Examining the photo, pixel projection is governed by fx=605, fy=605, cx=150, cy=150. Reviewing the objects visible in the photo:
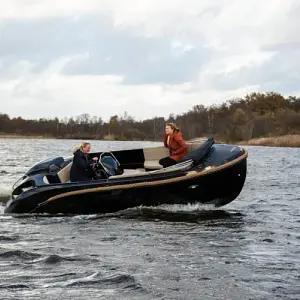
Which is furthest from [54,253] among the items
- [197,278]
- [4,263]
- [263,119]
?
[263,119]

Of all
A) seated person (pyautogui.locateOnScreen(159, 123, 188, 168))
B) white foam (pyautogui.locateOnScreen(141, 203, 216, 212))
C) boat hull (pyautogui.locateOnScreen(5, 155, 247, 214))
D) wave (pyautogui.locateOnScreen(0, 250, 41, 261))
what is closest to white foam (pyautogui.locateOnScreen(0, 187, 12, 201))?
boat hull (pyautogui.locateOnScreen(5, 155, 247, 214))

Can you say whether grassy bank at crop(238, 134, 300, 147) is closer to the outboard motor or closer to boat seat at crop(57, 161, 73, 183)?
the outboard motor

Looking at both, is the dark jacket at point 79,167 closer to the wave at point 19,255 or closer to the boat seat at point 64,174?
the boat seat at point 64,174

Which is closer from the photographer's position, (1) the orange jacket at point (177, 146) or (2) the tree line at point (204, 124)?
(1) the orange jacket at point (177, 146)

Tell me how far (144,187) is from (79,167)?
1.50 meters

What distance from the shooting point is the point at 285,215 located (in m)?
13.6

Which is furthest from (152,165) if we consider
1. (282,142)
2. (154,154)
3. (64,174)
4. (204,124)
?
(204,124)

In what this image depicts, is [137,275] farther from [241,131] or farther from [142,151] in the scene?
[241,131]

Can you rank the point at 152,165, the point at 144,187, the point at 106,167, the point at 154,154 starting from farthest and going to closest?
the point at 154,154 < the point at 152,165 < the point at 106,167 < the point at 144,187

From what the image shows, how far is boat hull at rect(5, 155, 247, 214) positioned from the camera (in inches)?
502

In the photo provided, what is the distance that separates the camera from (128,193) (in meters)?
12.8

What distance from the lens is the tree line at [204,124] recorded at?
280 ft

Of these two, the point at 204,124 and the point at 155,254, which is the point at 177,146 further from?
the point at 204,124

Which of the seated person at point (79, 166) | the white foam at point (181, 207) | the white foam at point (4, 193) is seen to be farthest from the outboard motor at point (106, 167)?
the white foam at point (4, 193)
